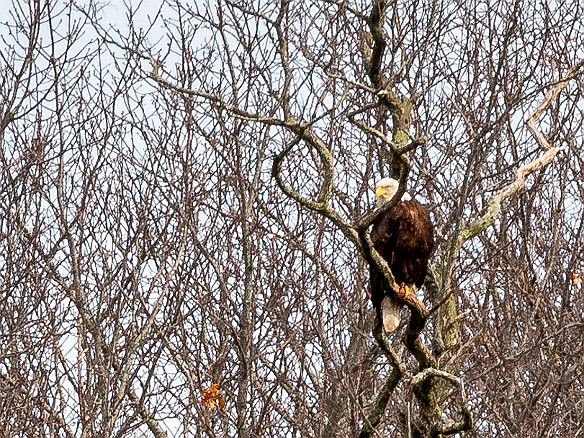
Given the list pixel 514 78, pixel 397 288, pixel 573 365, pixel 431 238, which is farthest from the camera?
pixel 514 78

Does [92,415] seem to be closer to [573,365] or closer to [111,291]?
[111,291]

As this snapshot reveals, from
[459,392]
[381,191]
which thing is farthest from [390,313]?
[459,392]

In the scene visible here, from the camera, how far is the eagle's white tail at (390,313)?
17.5 feet

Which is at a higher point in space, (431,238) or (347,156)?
(347,156)

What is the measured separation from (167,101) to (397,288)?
3185mm

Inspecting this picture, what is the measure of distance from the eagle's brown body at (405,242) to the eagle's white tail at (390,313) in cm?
15

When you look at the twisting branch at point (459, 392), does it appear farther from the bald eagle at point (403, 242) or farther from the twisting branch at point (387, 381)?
the bald eagle at point (403, 242)

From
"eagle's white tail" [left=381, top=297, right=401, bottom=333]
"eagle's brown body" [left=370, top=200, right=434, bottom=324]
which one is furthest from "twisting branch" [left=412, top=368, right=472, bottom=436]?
"eagle's brown body" [left=370, top=200, right=434, bottom=324]

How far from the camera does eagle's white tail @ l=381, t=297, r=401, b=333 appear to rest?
5320mm

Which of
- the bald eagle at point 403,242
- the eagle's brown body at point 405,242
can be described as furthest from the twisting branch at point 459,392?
the eagle's brown body at point 405,242

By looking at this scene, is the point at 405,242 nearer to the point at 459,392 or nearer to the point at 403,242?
the point at 403,242

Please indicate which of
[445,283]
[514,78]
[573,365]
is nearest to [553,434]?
[573,365]

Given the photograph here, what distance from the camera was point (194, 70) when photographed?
7336 millimetres

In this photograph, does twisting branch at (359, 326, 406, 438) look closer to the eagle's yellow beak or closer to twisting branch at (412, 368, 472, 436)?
twisting branch at (412, 368, 472, 436)
